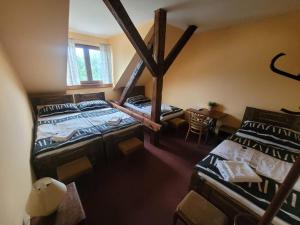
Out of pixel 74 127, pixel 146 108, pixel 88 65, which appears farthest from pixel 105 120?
pixel 88 65

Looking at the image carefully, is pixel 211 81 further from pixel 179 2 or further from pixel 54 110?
pixel 54 110

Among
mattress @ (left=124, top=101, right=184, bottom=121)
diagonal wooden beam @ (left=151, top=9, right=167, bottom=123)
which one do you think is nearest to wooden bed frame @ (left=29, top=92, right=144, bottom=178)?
diagonal wooden beam @ (left=151, top=9, right=167, bottom=123)

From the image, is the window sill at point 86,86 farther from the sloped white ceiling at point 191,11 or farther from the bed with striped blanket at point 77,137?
the sloped white ceiling at point 191,11

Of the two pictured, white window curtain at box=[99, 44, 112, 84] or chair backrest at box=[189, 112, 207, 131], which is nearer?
chair backrest at box=[189, 112, 207, 131]

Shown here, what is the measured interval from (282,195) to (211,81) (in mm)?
2939

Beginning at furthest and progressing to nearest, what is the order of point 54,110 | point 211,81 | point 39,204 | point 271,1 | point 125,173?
point 211,81 → point 54,110 → point 125,173 → point 271,1 → point 39,204

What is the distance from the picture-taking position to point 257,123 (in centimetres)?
239

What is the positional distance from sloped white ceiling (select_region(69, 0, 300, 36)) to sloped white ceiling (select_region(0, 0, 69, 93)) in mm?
391

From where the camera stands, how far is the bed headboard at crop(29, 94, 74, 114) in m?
3.05

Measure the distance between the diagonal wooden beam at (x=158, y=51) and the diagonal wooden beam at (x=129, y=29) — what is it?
0.12m

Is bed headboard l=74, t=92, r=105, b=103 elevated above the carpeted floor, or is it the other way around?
bed headboard l=74, t=92, r=105, b=103

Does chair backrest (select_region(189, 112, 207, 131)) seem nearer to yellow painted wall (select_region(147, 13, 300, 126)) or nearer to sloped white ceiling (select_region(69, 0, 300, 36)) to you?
yellow painted wall (select_region(147, 13, 300, 126))

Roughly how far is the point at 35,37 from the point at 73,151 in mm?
1694

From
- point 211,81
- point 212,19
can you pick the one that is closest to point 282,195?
point 212,19
